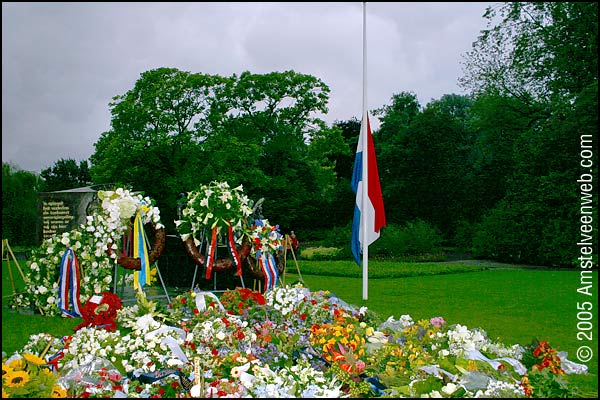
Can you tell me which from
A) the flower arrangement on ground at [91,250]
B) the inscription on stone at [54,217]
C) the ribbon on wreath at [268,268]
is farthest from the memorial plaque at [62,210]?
the ribbon on wreath at [268,268]

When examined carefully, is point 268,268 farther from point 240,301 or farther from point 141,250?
point 240,301

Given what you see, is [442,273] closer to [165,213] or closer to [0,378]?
[165,213]

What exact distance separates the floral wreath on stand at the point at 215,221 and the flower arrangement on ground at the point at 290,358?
8.10 feet

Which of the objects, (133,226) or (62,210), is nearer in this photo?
(133,226)

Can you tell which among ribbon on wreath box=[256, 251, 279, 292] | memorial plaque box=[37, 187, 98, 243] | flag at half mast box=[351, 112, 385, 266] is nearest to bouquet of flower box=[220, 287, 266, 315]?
ribbon on wreath box=[256, 251, 279, 292]

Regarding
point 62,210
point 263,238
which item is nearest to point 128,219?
point 62,210

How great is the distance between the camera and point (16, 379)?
3.14 meters

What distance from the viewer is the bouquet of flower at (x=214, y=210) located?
7.69 meters

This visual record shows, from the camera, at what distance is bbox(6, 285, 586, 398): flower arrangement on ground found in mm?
3547

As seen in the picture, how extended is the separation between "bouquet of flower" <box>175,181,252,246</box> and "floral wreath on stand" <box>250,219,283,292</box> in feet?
1.29

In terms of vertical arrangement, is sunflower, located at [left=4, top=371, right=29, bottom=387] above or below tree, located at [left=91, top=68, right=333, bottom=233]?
below

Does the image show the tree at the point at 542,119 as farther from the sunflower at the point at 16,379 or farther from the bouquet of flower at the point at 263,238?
the sunflower at the point at 16,379

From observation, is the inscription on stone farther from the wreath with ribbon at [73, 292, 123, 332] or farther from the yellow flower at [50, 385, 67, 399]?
the yellow flower at [50, 385, 67, 399]

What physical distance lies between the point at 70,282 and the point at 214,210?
2036mm
